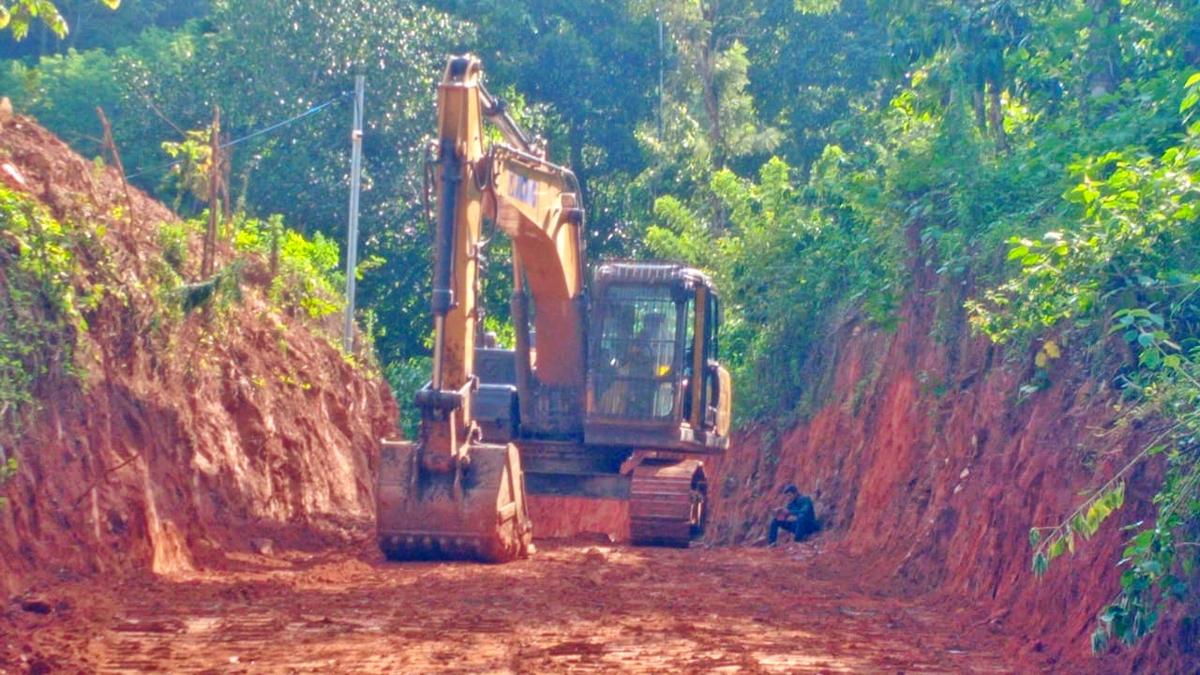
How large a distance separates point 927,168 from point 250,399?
326 inches

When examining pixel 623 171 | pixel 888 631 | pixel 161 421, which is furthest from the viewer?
pixel 623 171

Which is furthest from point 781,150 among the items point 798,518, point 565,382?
point 565,382

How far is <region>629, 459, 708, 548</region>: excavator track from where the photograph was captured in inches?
663

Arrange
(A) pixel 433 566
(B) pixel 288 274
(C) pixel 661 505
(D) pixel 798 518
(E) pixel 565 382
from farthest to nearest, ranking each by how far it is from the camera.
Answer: (B) pixel 288 274
(D) pixel 798 518
(E) pixel 565 382
(C) pixel 661 505
(A) pixel 433 566

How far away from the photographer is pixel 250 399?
55.1ft

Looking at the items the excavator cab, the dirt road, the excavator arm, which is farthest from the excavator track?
the excavator arm

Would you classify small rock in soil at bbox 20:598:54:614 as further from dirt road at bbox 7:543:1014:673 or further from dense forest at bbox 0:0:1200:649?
dense forest at bbox 0:0:1200:649

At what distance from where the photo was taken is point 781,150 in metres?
36.7

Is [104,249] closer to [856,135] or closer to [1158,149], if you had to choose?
[1158,149]

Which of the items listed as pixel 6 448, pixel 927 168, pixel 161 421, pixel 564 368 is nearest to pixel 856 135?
pixel 927 168

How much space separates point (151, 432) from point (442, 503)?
2813 millimetres

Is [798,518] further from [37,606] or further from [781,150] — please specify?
[781,150]

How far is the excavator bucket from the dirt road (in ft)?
0.88

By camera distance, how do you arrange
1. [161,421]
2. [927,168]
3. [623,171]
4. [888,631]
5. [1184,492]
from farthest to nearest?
[623,171] → [927,168] → [161,421] → [888,631] → [1184,492]
